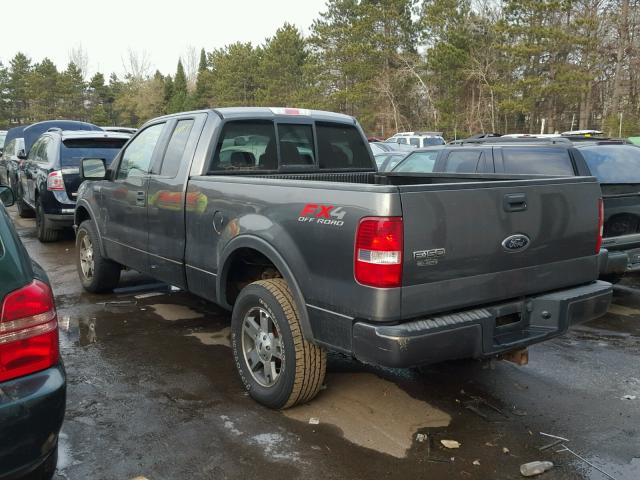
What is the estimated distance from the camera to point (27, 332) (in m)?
2.36

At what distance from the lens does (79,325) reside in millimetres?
5512

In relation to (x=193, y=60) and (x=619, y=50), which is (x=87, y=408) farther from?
(x=193, y=60)

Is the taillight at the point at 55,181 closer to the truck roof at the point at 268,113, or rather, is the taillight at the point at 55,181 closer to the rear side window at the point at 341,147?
the truck roof at the point at 268,113

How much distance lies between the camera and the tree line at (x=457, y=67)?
34188mm

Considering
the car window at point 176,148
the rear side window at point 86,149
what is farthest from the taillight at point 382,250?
the rear side window at point 86,149

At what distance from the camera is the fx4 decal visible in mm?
3131

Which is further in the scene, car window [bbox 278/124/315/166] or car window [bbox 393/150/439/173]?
car window [bbox 393/150/439/173]

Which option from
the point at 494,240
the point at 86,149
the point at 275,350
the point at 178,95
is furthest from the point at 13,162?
the point at 178,95

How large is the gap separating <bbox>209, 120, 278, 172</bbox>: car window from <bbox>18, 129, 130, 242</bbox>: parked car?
17.2 feet

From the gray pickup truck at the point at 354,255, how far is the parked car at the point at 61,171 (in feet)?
15.9

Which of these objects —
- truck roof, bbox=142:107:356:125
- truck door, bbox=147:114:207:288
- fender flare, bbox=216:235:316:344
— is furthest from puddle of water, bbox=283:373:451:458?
truck roof, bbox=142:107:356:125

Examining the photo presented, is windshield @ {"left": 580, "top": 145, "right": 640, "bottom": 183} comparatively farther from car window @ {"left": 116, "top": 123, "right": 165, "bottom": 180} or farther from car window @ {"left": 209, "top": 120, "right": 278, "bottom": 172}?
car window @ {"left": 116, "top": 123, "right": 165, "bottom": 180}

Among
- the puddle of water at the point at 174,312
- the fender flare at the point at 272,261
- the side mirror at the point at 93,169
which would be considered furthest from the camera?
the side mirror at the point at 93,169

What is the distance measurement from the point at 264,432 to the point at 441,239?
5.15ft
